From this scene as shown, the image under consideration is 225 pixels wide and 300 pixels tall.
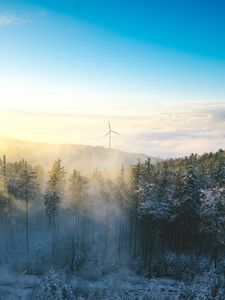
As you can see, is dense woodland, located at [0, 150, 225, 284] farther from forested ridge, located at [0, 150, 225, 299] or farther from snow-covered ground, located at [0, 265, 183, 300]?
snow-covered ground, located at [0, 265, 183, 300]

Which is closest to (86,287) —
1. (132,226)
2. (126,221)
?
(132,226)

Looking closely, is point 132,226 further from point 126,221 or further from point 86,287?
point 86,287

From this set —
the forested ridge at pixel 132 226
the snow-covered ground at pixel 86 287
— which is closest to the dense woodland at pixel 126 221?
the forested ridge at pixel 132 226

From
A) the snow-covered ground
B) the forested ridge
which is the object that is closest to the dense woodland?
the forested ridge

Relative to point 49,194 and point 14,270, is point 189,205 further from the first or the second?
point 14,270

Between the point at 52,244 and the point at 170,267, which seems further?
the point at 52,244

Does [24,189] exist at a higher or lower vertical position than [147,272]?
higher

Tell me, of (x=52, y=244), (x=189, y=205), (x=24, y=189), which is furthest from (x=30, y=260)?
(x=189, y=205)
